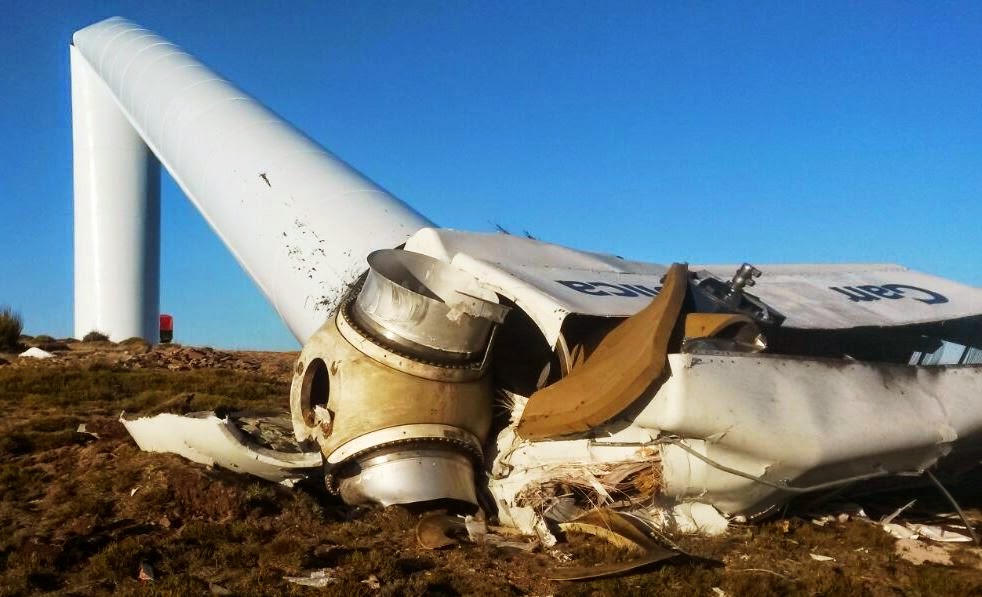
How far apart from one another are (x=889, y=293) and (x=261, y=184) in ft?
20.4

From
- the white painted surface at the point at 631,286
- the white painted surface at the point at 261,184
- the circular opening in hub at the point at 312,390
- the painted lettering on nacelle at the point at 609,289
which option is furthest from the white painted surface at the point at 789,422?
the white painted surface at the point at 261,184

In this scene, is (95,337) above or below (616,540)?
below

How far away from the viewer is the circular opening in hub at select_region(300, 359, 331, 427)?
5.44 metres

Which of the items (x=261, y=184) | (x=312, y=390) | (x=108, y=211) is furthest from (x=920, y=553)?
(x=108, y=211)

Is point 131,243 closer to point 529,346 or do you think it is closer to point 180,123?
point 180,123

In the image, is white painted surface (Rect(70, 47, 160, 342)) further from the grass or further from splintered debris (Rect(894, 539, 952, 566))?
splintered debris (Rect(894, 539, 952, 566))

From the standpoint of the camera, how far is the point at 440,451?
499 cm

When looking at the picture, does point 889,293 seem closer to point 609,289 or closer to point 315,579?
point 609,289

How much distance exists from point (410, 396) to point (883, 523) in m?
3.01

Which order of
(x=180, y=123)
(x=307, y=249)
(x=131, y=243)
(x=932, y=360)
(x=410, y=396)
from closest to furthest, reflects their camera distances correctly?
(x=410, y=396), (x=932, y=360), (x=307, y=249), (x=180, y=123), (x=131, y=243)

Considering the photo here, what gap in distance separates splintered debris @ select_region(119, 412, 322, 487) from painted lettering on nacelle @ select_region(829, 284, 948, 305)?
4.02 metres

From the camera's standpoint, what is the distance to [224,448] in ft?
17.7

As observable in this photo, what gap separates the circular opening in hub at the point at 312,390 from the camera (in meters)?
5.44

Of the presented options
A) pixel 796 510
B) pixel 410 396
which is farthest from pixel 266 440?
pixel 796 510
